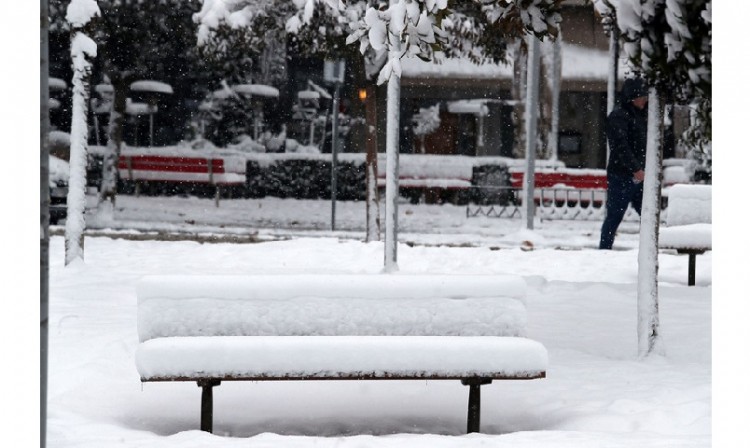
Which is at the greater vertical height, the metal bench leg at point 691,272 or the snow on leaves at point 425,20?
the snow on leaves at point 425,20

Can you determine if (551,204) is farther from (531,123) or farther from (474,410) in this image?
(474,410)

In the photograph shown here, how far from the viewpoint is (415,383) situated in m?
6.94

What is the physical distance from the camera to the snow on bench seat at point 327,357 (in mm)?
5398

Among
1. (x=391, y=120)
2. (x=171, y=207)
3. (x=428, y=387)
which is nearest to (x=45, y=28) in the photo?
(x=428, y=387)

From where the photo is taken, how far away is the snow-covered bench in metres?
5.41

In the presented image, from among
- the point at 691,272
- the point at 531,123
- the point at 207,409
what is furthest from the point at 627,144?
the point at 207,409

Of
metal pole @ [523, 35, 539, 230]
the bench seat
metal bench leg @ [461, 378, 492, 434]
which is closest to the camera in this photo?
metal bench leg @ [461, 378, 492, 434]

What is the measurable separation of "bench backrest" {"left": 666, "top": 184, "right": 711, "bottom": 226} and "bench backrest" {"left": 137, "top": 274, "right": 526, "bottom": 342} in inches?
236

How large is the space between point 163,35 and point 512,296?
41.4 ft

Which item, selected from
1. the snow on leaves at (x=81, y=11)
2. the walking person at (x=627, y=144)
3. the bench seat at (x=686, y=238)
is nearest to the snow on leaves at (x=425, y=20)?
the walking person at (x=627, y=144)

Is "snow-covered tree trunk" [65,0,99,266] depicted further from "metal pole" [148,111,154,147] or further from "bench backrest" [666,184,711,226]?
"metal pole" [148,111,154,147]

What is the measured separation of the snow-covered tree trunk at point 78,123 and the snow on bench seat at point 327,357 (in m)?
6.11

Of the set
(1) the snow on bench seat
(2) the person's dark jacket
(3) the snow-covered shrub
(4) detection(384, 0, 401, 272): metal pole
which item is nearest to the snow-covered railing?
(3) the snow-covered shrub

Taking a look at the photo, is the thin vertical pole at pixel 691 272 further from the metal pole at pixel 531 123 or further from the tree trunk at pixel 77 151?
the tree trunk at pixel 77 151
